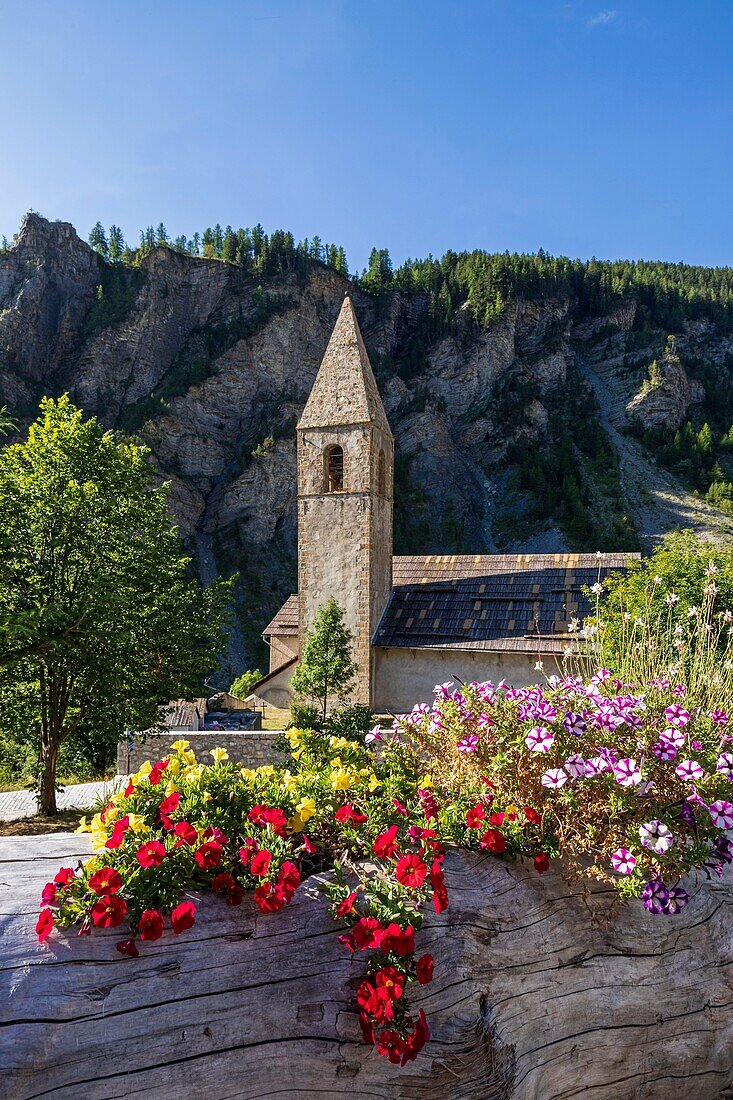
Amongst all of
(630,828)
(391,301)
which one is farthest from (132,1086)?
(391,301)

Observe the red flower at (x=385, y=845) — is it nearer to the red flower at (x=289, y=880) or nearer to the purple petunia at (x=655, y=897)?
the red flower at (x=289, y=880)

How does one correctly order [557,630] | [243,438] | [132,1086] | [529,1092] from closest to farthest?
1. [132,1086]
2. [529,1092]
3. [557,630]
4. [243,438]

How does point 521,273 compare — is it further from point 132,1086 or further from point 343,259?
point 132,1086

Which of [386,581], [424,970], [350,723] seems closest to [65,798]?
[350,723]

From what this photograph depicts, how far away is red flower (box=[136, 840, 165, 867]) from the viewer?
222 cm

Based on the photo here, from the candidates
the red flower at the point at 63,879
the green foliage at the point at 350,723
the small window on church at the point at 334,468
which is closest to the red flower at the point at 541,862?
the red flower at the point at 63,879

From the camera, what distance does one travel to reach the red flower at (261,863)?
230cm

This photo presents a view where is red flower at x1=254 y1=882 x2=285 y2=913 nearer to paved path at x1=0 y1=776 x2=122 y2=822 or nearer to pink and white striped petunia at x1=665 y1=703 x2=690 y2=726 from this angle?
pink and white striped petunia at x1=665 y1=703 x2=690 y2=726

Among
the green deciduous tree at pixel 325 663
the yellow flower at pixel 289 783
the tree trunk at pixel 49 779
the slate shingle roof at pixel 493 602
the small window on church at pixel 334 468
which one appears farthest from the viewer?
the small window on church at pixel 334 468

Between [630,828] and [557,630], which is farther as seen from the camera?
[557,630]

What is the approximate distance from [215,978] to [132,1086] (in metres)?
0.38

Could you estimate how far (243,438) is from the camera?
7306 cm

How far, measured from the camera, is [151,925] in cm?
212

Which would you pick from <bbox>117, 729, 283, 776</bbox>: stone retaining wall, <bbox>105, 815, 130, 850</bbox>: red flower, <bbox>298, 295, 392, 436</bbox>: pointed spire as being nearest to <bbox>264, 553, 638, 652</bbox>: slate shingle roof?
<bbox>117, 729, 283, 776</bbox>: stone retaining wall
